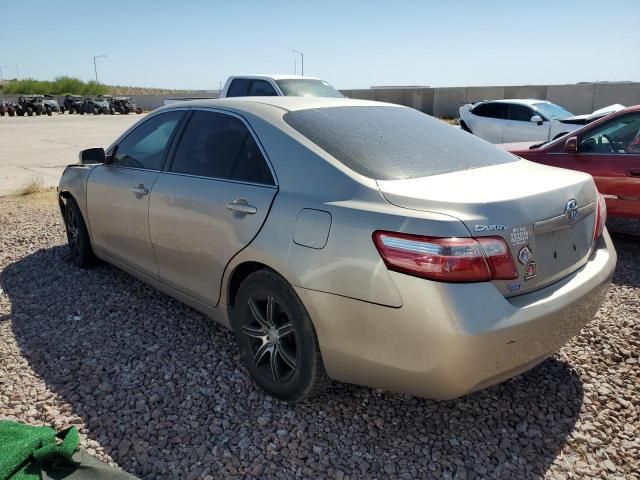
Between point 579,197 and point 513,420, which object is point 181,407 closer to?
point 513,420

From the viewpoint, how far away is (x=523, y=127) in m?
13.4

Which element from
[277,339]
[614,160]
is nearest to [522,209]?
[277,339]

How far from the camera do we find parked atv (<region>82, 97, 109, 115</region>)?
1858 inches

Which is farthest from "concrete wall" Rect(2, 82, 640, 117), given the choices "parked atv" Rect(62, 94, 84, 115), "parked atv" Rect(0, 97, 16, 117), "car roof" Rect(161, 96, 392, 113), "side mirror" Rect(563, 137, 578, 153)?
"parked atv" Rect(0, 97, 16, 117)

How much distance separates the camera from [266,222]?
277 cm

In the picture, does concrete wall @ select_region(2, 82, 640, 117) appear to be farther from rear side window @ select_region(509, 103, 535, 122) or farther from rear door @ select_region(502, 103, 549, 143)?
rear door @ select_region(502, 103, 549, 143)

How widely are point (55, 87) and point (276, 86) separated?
8241cm

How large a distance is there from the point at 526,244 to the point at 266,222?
1267 millimetres

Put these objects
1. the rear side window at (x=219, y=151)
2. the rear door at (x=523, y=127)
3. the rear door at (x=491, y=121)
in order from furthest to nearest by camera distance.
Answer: the rear door at (x=491, y=121)
the rear door at (x=523, y=127)
the rear side window at (x=219, y=151)

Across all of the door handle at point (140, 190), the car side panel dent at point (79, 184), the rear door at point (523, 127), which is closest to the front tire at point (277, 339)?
the door handle at point (140, 190)

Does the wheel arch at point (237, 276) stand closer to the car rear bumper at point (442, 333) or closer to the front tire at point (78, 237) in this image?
the car rear bumper at point (442, 333)

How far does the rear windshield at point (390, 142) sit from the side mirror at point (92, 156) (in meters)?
2.14

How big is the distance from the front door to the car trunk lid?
78.8 inches

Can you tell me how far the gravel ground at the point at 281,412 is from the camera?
2486mm
